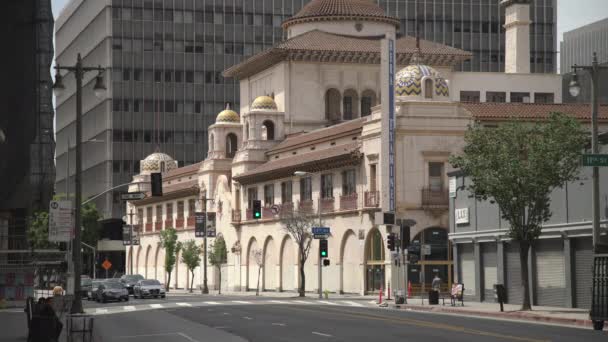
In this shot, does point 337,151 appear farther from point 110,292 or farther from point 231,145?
point 231,145

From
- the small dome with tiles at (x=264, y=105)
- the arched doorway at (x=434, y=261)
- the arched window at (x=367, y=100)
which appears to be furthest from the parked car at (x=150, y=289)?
the arched window at (x=367, y=100)

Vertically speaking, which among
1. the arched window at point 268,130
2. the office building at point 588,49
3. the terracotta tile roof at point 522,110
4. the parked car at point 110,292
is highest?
the office building at point 588,49

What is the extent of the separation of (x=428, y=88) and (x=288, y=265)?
2138cm

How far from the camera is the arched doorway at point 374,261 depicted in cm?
8056

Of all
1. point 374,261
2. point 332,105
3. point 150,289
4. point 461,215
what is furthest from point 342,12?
point 461,215

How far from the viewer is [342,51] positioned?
331 ft

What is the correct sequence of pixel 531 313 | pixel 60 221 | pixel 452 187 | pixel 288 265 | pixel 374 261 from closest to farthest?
pixel 60 221, pixel 531 313, pixel 452 187, pixel 374 261, pixel 288 265

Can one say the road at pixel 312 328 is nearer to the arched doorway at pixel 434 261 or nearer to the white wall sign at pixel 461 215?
the white wall sign at pixel 461 215

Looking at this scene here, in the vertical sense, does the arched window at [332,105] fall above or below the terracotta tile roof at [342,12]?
below

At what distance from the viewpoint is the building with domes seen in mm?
79188

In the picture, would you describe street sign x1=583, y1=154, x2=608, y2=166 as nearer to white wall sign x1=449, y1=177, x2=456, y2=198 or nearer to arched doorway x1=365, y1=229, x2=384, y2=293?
white wall sign x1=449, y1=177, x2=456, y2=198

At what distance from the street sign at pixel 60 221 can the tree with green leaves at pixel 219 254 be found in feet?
225

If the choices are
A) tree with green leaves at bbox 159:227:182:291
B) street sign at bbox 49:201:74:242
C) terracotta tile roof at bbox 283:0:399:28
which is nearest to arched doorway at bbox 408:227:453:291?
terracotta tile roof at bbox 283:0:399:28

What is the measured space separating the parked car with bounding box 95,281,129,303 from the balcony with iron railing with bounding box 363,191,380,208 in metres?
16.6
